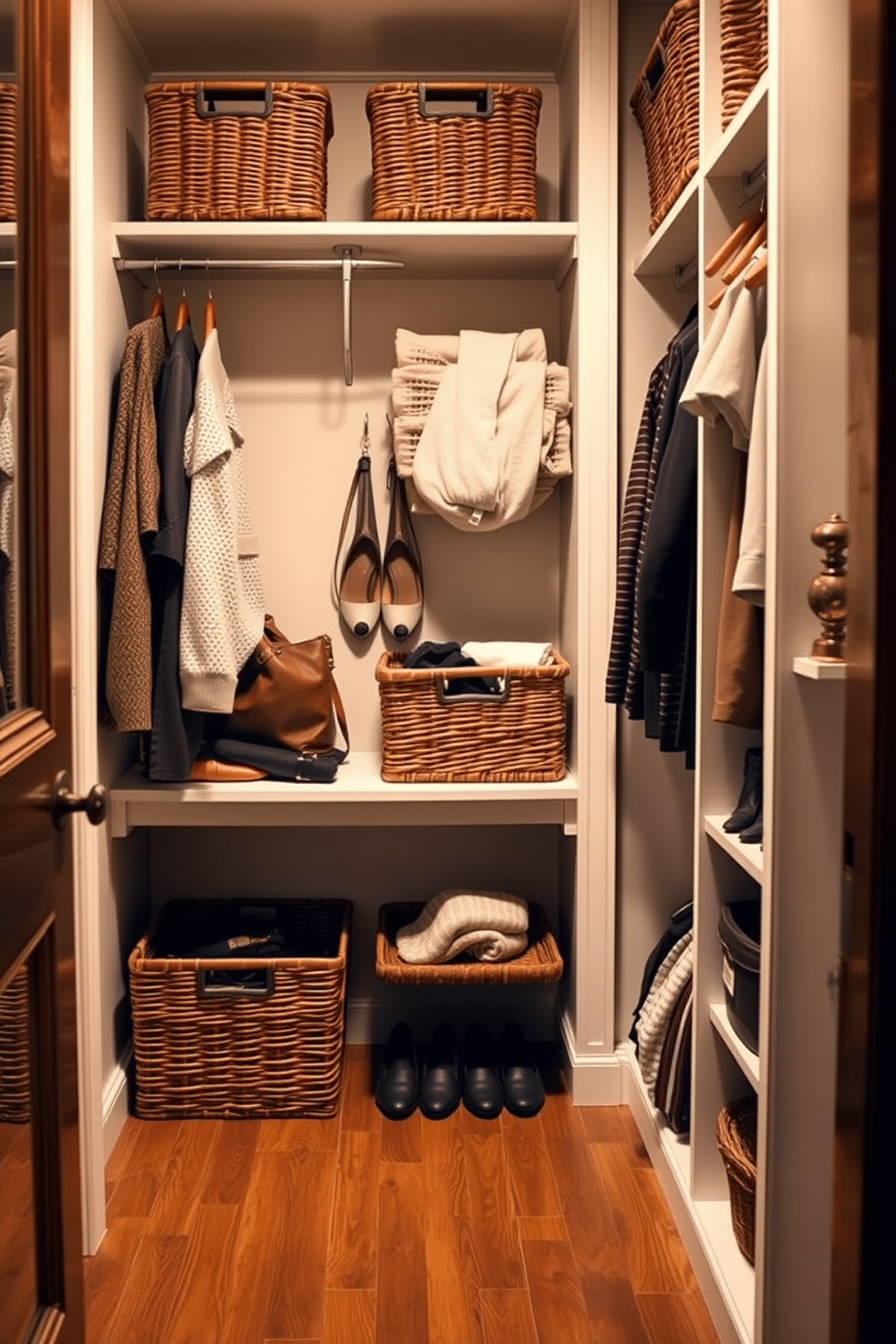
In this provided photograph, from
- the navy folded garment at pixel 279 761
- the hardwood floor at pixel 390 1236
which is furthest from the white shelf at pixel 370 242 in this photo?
the hardwood floor at pixel 390 1236

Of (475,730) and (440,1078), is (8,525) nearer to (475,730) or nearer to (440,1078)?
(475,730)

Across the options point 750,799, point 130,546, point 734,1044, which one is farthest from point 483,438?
point 734,1044

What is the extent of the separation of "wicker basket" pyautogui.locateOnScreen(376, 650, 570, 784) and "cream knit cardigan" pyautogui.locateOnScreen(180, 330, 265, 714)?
340mm

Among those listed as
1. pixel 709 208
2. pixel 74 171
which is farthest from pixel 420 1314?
pixel 74 171

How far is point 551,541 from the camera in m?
3.04

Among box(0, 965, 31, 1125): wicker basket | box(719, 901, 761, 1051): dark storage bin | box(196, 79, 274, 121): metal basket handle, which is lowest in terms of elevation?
box(719, 901, 761, 1051): dark storage bin

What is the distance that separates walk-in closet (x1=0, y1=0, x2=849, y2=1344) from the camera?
5.41 ft

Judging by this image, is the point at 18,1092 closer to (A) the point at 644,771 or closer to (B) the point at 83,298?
(B) the point at 83,298

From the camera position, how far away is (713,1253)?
1.97 metres

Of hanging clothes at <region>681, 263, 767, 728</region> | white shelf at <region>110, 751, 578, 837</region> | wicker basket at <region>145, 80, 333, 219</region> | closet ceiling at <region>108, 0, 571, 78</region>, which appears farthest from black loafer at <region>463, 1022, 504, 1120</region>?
closet ceiling at <region>108, 0, 571, 78</region>

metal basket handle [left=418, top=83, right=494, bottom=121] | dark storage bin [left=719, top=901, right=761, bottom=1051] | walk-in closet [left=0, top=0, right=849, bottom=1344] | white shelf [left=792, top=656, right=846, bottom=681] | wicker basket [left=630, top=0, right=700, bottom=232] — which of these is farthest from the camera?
metal basket handle [left=418, top=83, right=494, bottom=121]

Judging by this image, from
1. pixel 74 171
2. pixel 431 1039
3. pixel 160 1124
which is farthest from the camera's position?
pixel 431 1039

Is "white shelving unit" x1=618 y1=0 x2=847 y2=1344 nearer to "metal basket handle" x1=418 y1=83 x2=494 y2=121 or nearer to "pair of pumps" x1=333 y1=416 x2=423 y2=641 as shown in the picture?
"metal basket handle" x1=418 y1=83 x2=494 y2=121

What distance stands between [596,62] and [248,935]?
6.65 feet
